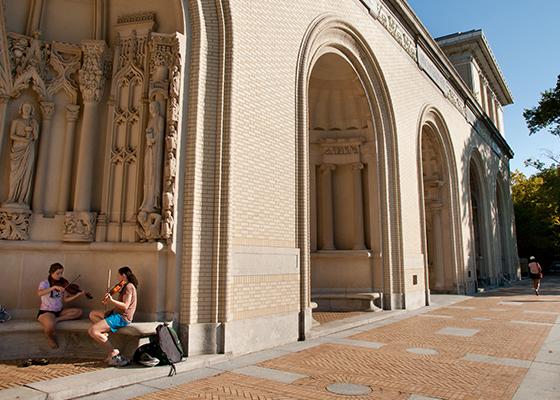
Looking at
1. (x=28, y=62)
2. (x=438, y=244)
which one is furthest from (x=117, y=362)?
(x=438, y=244)

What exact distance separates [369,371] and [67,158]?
6229 mm

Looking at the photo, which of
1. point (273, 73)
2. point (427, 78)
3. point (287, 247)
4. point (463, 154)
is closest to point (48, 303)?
point (287, 247)

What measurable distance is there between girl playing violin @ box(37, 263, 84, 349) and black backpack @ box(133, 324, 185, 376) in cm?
148

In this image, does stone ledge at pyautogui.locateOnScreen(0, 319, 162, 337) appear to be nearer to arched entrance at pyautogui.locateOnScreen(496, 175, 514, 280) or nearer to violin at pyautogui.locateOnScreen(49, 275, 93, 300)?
violin at pyautogui.locateOnScreen(49, 275, 93, 300)

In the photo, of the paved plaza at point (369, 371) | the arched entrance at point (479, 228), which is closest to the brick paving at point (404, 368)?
the paved plaza at point (369, 371)

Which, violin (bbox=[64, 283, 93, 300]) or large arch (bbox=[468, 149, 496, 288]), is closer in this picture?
violin (bbox=[64, 283, 93, 300])

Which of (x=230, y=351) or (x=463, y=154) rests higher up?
(x=463, y=154)

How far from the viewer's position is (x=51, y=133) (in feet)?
Answer: 24.8

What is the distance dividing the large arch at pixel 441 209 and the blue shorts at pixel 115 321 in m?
15.2

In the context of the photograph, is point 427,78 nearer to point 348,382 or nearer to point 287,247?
point 287,247

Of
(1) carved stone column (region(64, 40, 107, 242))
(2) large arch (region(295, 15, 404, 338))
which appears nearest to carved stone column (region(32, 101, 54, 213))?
(1) carved stone column (region(64, 40, 107, 242))

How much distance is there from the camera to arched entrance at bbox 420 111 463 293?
61.8 feet

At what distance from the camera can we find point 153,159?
7051mm

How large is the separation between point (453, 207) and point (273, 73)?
44.5ft
